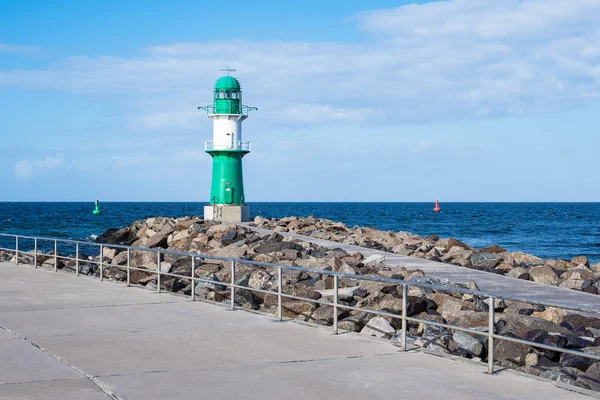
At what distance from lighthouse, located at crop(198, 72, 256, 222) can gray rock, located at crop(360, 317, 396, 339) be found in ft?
72.9

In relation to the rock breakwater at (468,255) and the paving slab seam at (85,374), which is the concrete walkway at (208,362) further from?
the rock breakwater at (468,255)

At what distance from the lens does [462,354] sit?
8.86 m


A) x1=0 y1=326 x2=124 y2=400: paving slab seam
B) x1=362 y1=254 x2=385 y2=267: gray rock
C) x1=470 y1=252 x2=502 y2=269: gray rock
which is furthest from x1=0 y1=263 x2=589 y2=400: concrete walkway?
x1=470 y1=252 x2=502 y2=269: gray rock

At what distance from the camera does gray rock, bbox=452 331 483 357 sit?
8.84m

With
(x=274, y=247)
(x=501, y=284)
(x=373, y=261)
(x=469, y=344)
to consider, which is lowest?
(x=469, y=344)

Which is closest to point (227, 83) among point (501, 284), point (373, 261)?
point (373, 261)

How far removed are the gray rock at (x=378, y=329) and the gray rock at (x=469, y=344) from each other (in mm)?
995

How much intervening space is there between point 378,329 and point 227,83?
2363cm

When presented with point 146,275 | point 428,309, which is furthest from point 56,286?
point 428,309

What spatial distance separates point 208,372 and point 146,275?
11.3 m

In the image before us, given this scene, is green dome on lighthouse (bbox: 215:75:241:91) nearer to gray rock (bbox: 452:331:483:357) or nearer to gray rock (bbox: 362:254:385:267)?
gray rock (bbox: 362:254:385:267)

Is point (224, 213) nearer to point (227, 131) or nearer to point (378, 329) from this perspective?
point (227, 131)

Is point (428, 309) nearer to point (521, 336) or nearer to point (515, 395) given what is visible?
point (521, 336)

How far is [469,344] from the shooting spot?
8.88 metres
